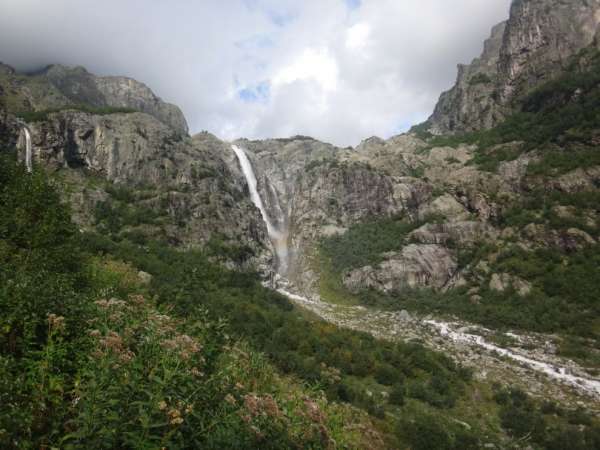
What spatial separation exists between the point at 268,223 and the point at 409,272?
3553 centimetres

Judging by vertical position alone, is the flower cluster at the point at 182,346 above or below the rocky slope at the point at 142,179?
below

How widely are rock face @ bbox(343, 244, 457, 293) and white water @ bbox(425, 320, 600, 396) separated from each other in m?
13.8

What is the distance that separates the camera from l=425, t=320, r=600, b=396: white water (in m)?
22.0

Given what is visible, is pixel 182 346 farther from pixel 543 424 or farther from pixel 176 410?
pixel 543 424

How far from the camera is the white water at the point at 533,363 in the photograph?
2198 cm

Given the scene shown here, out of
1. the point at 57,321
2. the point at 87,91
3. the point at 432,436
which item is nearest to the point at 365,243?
the point at 432,436

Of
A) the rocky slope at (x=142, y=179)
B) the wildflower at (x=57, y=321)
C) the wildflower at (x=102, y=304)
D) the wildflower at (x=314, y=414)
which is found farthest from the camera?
the rocky slope at (x=142, y=179)

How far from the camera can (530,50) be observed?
274 ft

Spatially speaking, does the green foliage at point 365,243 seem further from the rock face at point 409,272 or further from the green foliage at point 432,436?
the green foliage at point 432,436

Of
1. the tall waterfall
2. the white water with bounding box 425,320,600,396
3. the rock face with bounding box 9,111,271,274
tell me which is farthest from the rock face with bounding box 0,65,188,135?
the white water with bounding box 425,320,600,396

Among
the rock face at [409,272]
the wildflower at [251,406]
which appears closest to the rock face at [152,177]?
the rock face at [409,272]

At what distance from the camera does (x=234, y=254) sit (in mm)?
50531

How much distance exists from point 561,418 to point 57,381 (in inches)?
824

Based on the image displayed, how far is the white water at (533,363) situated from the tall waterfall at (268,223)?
33.5 m
